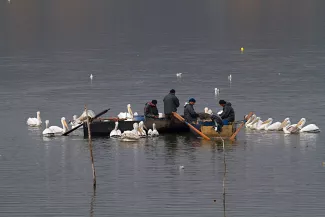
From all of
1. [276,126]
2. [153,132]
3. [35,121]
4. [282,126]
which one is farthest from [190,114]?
[35,121]

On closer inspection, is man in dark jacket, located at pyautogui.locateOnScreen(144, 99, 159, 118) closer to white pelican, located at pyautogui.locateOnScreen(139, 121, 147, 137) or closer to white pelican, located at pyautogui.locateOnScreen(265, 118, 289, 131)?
white pelican, located at pyautogui.locateOnScreen(139, 121, 147, 137)

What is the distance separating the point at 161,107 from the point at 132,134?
12.8 meters

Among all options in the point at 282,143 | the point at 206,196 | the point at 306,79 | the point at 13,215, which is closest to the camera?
the point at 13,215

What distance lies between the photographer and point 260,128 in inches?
1941

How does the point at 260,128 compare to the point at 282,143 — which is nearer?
the point at 282,143

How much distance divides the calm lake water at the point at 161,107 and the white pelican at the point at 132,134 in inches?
21.8

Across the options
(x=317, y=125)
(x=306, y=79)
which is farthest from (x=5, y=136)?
(x=306, y=79)

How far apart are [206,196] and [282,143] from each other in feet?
37.5

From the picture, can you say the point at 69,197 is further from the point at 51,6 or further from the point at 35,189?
the point at 51,6

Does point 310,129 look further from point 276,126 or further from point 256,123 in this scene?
point 256,123

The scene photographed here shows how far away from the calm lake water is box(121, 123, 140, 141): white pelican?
1.82 feet

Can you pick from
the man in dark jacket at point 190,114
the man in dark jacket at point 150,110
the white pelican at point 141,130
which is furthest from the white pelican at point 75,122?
the man in dark jacket at point 190,114

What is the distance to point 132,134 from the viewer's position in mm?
46281

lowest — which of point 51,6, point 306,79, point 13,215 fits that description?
point 13,215
